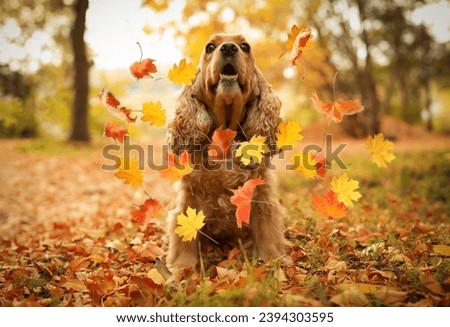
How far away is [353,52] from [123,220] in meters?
9.12

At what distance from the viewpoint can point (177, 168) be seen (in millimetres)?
2258

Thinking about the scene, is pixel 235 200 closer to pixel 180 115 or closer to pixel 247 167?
pixel 247 167

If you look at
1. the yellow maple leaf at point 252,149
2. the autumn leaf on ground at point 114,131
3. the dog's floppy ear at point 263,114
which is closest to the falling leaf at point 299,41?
the dog's floppy ear at point 263,114

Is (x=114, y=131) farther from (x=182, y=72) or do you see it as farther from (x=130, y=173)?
(x=182, y=72)

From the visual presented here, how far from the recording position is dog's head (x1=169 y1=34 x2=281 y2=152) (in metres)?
2.28

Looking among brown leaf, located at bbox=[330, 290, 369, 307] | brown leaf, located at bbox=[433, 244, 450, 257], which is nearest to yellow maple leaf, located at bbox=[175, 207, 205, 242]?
brown leaf, located at bbox=[330, 290, 369, 307]

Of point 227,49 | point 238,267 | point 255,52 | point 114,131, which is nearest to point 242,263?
point 238,267

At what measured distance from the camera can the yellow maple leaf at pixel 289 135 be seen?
87.4 inches

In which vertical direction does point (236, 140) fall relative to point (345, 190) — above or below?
above

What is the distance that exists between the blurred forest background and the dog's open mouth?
0.42m

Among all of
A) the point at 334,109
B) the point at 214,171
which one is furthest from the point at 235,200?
the point at 334,109

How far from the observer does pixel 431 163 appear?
6070 millimetres

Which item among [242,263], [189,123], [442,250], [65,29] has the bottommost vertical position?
[242,263]

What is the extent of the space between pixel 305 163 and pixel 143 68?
109cm
